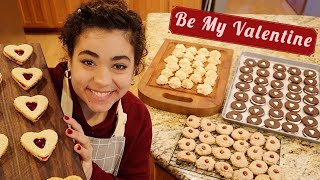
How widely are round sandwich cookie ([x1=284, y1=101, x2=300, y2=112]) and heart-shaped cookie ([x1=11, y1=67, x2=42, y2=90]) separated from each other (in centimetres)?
113

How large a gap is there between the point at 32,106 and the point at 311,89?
1360mm

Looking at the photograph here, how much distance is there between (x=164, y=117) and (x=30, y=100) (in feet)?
2.32

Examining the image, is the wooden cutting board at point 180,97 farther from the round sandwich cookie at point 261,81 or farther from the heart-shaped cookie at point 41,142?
the heart-shaped cookie at point 41,142

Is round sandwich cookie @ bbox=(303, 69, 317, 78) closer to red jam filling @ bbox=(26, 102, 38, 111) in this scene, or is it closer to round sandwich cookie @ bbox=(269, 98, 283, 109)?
Result: round sandwich cookie @ bbox=(269, 98, 283, 109)

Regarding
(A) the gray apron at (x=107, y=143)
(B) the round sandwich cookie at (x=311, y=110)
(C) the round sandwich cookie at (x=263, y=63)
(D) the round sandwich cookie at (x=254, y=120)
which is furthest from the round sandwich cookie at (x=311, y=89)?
(A) the gray apron at (x=107, y=143)

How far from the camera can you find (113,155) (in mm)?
1213

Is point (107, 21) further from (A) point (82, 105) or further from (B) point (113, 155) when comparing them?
(B) point (113, 155)

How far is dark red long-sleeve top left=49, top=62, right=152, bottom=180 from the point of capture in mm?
1142

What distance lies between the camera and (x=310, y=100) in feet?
5.24

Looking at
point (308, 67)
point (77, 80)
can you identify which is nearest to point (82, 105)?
point (77, 80)

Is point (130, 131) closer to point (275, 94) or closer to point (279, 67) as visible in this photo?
point (275, 94)

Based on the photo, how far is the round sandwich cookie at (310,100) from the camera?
1587 millimetres

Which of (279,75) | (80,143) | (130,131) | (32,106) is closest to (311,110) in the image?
(279,75)

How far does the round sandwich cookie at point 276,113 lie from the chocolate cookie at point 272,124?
0.07 ft
